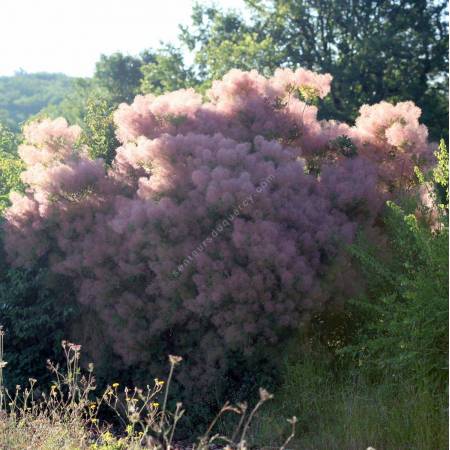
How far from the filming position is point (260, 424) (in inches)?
214

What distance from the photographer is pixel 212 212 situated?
19.5 ft

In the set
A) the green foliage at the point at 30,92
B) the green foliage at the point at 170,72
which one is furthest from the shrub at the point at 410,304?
the green foliage at the point at 30,92

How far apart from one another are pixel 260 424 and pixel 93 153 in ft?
13.9

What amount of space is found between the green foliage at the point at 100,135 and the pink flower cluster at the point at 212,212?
1.03m

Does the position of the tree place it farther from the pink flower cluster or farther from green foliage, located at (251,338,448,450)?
green foliage, located at (251,338,448,450)

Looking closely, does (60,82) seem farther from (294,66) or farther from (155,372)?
(155,372)

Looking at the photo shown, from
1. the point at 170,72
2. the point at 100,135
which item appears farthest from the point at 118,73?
the point at 100,135

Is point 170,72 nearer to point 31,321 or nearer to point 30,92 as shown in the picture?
point 31,321

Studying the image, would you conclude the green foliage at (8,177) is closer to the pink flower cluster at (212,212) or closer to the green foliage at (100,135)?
the green foliage at (100,135)

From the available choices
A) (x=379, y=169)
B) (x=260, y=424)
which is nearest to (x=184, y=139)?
(x=379, y=169)

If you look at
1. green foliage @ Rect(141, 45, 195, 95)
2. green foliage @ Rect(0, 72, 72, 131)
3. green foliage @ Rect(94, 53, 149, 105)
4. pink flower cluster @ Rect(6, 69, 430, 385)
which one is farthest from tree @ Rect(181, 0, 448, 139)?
green foliage @ Rect(0, 72, 72, 131)

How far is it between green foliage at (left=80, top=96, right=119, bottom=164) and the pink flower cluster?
40.5 inches

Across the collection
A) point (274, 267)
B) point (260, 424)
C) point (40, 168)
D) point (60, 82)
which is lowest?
point (260, 424)

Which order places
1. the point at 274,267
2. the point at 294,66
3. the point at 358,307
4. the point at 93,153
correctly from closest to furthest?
the point at 274,267
the point at 358,307
the point at 93,153
the point at 294,66
